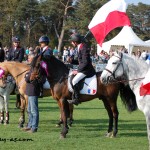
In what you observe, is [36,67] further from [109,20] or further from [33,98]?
[109,20]

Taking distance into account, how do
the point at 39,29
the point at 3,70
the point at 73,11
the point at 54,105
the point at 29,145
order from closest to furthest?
the point at 29,145
the point at 3,70
the point at 54,105
the point at 73,11
the point at 39,29

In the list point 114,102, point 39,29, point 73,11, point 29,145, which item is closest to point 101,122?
point 114,102

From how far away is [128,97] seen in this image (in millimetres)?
12273

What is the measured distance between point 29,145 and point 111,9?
4482 millimetres

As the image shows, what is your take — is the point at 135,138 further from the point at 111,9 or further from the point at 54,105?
the point at 54,105

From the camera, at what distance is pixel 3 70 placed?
1339 cm

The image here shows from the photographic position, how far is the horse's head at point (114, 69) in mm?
10812

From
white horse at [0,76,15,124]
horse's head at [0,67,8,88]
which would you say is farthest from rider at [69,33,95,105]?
white horse at [0,76,15,124]

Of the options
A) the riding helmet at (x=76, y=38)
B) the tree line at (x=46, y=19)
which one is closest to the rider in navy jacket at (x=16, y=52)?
the riding helmet at (x=76, y=38)

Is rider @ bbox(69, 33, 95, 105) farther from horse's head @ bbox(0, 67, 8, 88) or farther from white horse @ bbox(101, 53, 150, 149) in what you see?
horse's head @ bbox(0, 67, 8, 88)

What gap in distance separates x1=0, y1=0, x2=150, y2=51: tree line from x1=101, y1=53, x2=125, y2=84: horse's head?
149 feet

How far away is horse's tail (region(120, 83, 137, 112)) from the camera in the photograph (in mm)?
12188

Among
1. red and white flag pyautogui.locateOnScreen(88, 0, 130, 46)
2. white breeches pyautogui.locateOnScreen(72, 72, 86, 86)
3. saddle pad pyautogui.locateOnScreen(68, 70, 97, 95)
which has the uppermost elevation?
red and white flag pyautogui.locateOnScreen(88, 0, 130, 46)

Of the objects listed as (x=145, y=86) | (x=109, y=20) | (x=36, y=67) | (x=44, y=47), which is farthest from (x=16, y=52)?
(x=145, y=86)
